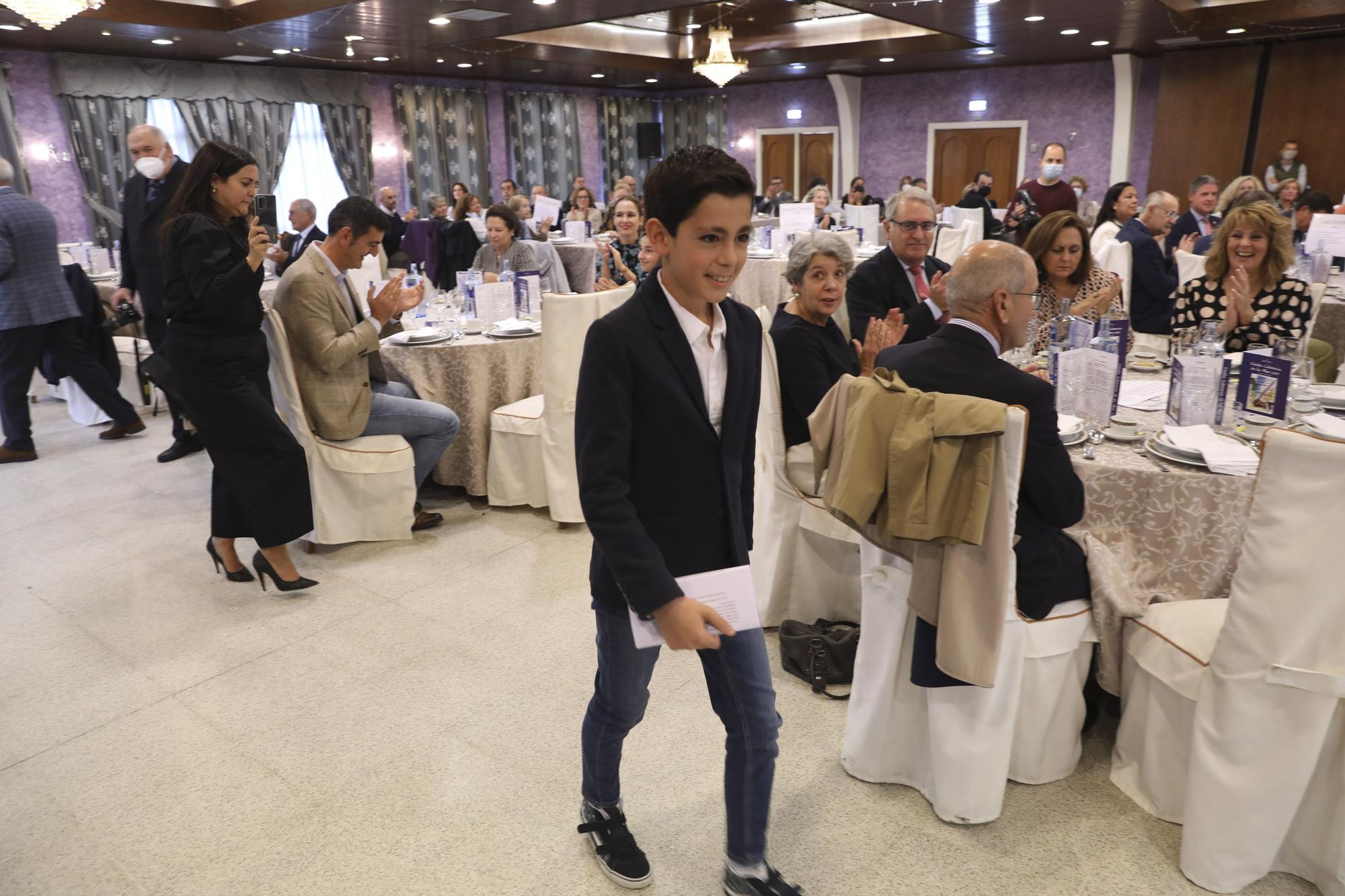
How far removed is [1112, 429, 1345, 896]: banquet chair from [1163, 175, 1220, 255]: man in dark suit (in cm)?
494

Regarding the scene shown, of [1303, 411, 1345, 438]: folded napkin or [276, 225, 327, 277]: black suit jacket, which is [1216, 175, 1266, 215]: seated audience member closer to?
[1303, 411, 1345, 438]: folded napkin

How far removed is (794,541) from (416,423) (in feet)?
5.77

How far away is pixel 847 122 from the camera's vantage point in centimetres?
1503

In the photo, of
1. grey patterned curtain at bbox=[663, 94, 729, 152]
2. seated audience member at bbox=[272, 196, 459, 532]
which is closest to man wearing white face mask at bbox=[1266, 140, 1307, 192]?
grey patterned curtain at bbox=[663, 94, 729, 152]

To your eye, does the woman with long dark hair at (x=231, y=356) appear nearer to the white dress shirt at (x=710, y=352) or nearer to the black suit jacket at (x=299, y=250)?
the white dress shirt at (x=710, y=352)

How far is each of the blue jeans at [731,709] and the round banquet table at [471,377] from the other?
2498mm

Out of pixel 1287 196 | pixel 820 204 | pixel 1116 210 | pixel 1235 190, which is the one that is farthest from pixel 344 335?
pixel 1287 196

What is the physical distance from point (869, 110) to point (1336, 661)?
1491 cm

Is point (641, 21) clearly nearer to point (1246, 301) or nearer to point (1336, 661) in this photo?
point (1246, 301)

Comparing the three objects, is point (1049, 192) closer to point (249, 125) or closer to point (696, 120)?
point (249, 125)

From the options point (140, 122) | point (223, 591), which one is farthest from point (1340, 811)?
point (140, 122)

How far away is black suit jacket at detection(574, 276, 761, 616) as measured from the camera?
4.49 feet

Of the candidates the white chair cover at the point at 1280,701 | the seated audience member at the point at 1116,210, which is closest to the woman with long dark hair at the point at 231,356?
the white chair cover at the point at 1280,701

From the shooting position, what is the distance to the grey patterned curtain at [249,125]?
441 inches
